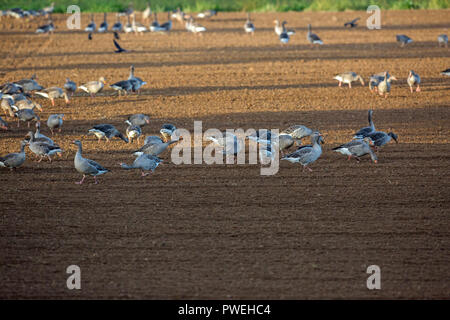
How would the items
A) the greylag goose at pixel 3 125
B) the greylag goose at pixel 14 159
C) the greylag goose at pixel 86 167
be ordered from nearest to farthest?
the greylag goose at pixel 86 167, the greylag goose at pixel 14 159, the greylag goose at pixel 3 125

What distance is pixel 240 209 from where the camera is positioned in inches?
438

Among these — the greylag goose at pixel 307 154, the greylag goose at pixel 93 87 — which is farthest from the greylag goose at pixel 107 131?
the greylag goose at pixel 93 87

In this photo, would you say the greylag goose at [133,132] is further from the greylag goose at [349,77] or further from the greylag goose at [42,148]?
the greylag goose at [349,77]

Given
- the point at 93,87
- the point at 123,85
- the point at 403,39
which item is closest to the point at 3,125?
the point at 93,87

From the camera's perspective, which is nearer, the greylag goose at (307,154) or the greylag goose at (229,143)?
the greylag goose at (307,154)

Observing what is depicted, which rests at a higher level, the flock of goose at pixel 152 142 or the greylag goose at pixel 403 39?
the greylag goose at pixel 403 39

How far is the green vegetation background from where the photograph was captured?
50.7 meters

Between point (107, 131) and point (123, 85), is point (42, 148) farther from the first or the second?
point (123, 85)

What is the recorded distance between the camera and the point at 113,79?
24.4m

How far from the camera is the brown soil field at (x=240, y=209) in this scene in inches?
334

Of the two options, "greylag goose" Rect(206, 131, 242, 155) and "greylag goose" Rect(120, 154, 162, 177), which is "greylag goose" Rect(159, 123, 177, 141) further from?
"greylag goose" Rect(120, 154, 162, 177)

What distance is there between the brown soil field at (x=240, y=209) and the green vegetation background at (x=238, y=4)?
2919 cm

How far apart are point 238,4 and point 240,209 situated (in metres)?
47.8
